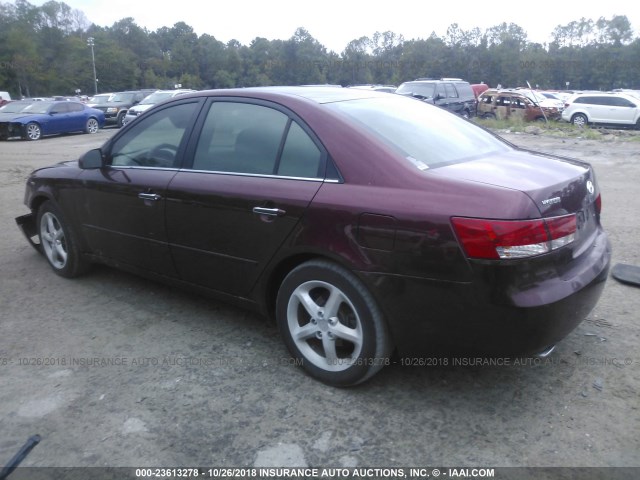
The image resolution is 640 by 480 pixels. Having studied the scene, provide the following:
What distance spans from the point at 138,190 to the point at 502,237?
2.53 metres

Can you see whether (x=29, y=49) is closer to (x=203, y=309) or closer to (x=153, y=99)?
(x=153, y=99)

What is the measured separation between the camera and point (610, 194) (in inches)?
323

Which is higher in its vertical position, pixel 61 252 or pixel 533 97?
pixel 533 97

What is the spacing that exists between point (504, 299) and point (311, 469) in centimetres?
114

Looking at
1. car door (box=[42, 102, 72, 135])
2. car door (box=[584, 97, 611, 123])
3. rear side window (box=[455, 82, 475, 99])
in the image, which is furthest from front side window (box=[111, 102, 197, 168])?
car door (box=[584, 97, 611, 123])

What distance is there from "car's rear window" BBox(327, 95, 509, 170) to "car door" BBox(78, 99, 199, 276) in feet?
4.01

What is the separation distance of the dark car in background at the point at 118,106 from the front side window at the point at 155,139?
21.6 m

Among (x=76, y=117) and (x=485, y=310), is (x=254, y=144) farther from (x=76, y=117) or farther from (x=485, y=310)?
(x=76, y=117)

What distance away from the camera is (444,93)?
63.0 feet

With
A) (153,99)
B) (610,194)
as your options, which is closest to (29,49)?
(153,99)

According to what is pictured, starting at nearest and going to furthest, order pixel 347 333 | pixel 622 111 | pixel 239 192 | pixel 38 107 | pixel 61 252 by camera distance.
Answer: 1. pixel 347 333
2. pixel 239 192
3. pixel 61 252
4. pixel 38 107
5. pixel 622 111

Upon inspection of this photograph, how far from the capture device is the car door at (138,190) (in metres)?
3.76

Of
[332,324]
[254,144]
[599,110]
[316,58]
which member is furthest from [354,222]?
[316,58]

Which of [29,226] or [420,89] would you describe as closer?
[29,226]
